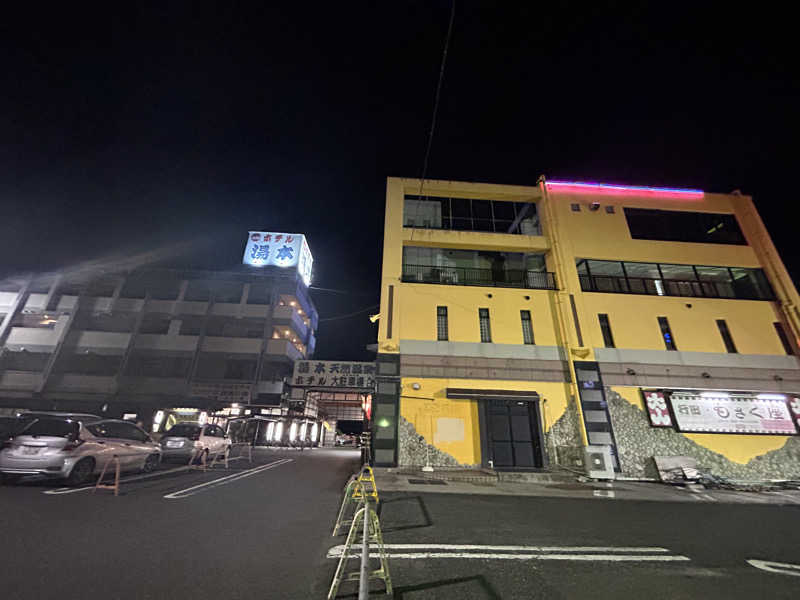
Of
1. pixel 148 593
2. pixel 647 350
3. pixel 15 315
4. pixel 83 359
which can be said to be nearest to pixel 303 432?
pixel 83 359

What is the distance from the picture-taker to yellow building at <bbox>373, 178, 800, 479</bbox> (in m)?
11.6

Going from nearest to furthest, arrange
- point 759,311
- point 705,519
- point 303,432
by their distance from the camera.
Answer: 1. point 705,519
2. point 759,311
3. point 303,432

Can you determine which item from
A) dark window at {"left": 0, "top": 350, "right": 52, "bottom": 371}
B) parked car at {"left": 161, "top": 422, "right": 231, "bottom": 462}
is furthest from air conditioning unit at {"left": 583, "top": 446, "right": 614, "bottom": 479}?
dark window at {"left": 0, "top": 350, "right": 52, "bottom": 371}

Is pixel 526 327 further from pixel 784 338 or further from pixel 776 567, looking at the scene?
pixel 784 338

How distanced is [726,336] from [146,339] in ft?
127

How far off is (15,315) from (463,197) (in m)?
38.9

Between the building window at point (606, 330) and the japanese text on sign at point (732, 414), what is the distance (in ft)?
9.18

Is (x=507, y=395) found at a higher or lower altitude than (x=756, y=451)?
higher

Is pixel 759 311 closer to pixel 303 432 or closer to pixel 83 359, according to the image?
pixel 303 432

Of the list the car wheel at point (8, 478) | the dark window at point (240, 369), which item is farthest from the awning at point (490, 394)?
the dark window at point (240, 369)

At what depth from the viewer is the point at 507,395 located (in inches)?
467

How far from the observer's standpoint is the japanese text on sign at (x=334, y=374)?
968 inches

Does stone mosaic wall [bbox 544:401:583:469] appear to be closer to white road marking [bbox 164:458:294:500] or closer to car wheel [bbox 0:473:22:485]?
white road marking [bbox 164:458:294:500]

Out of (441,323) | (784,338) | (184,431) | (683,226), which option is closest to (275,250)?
(184,431)
